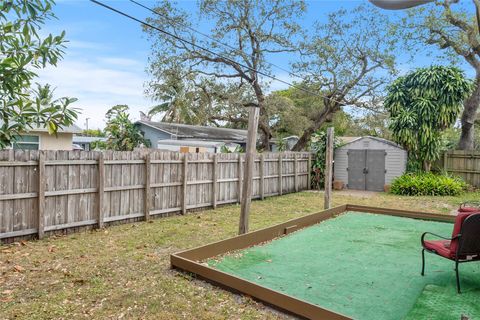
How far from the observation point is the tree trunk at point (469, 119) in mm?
16297

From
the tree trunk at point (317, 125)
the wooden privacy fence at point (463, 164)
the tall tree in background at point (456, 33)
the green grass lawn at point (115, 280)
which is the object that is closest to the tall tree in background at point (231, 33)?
the tree trunk at point (317, 125)

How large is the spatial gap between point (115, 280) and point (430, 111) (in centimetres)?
1373

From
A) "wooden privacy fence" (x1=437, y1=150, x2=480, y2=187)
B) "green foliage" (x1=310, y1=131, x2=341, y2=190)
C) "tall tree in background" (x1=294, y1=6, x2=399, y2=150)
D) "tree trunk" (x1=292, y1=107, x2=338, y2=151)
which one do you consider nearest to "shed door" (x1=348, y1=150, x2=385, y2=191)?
"green foliage" (x1=310, y1=131, x2=341, y2=190)

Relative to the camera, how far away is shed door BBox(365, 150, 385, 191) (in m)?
15.3

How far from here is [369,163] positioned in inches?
614

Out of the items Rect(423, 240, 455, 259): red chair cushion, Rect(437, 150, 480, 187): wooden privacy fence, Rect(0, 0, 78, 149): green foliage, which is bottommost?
Rect(423, 240, 455, 259): red chair cushion

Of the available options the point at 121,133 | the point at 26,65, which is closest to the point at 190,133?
the point at 121,133

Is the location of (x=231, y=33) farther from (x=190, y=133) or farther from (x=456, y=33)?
(x=456, y=33)

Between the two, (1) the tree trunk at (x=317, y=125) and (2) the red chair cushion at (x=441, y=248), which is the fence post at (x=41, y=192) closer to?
(2) the red chair cushion at (x=441, y=248)

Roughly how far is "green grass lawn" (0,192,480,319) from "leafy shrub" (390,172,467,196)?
8.69 metres

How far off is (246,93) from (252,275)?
1570cm

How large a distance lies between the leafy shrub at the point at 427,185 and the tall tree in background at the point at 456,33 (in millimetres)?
4136

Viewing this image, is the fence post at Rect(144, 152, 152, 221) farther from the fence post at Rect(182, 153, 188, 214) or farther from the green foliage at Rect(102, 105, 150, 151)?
the green foliage at Rect(102, 105, 150, 151)

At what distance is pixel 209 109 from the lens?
1930cm
